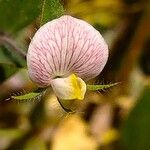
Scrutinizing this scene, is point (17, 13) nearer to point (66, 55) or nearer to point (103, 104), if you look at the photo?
point (66, 55)

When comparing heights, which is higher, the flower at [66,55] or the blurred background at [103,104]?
the flower at [66,55]

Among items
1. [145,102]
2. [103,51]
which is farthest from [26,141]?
[103,51]

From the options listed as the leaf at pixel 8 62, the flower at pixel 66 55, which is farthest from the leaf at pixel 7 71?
the flower at pixel 66 55

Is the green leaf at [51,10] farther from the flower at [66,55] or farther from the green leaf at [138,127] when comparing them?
the green leaf at [138,127]

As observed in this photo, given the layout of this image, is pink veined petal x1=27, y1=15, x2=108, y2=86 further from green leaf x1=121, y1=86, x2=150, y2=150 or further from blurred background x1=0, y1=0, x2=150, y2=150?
green leaf x1=121, y1=86, x2=150, y2=150

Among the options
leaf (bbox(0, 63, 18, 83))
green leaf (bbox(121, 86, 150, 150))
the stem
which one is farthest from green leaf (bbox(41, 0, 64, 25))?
green leaf (bbox(121, 86, 150, 150))

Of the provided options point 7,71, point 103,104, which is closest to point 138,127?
point 103,104
